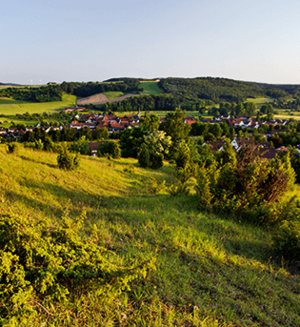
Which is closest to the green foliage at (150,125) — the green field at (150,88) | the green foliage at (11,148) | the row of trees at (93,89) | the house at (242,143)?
the house at (242,143)

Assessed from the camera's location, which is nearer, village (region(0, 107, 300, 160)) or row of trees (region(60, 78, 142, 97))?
village (region(0, 107, 300, 160))

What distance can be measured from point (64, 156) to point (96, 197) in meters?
3.21

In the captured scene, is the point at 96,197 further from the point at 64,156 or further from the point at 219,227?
the point at 219,227

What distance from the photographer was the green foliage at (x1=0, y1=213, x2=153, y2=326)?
190 cm

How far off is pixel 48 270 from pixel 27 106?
472 feet

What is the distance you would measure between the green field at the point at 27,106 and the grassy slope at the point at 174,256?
120 m

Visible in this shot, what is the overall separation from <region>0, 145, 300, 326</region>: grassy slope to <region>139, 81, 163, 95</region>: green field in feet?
546

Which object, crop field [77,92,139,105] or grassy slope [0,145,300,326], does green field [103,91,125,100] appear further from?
grassy slope [0,145,300,326]

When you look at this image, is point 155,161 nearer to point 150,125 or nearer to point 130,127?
point 150,125

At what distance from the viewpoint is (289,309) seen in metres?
3.01

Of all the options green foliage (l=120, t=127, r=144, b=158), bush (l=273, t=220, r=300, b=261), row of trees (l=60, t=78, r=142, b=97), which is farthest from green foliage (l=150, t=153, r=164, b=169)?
row of trees (l=60, t=78, r=142, b=97)

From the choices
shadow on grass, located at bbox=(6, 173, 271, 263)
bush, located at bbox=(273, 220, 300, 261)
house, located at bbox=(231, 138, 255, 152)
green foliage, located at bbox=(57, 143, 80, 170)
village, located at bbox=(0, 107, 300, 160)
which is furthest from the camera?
village, located at bbox=(0, 107, 300, 160)

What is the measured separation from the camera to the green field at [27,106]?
4285 inches

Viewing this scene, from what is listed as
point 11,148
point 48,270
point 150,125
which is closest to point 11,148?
point 11,148
